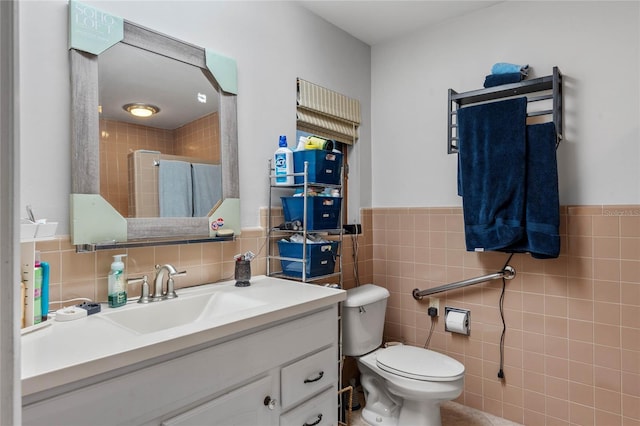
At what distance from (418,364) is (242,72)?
171 centimetres

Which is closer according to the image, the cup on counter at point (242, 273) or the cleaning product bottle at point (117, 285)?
the cleaning product bottle at point (117, 285)

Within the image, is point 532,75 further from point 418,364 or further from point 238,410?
point 238,410

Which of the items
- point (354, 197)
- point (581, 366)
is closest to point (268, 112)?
point (354, 197)

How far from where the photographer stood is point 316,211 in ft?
6.09

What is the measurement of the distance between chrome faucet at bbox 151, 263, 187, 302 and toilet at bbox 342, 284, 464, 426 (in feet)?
3.10

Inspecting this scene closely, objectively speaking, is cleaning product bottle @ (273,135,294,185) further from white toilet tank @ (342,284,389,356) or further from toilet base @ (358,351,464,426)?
toilet base @ (358,351,464,426)

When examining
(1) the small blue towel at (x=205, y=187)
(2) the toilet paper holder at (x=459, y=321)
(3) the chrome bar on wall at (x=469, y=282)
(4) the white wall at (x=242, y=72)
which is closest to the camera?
(4) the white wall at (x=242, y=72)

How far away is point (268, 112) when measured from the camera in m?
1.96

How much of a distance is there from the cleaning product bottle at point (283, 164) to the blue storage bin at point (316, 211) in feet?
0.34

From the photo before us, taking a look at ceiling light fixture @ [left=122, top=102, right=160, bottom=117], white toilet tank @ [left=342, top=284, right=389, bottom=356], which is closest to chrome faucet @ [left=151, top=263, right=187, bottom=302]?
ceiling light fixture @ [left=122, top=102, right=160, bottom=117]

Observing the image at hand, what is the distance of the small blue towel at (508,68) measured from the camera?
6.49 ft

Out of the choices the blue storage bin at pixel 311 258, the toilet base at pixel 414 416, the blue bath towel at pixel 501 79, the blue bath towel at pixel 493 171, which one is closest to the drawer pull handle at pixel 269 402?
the blue storage bin at pixel 311 258

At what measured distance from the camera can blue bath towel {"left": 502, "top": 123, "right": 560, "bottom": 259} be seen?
5.89 ft

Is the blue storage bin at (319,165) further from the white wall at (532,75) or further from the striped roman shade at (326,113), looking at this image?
the white wall at (532,75)
